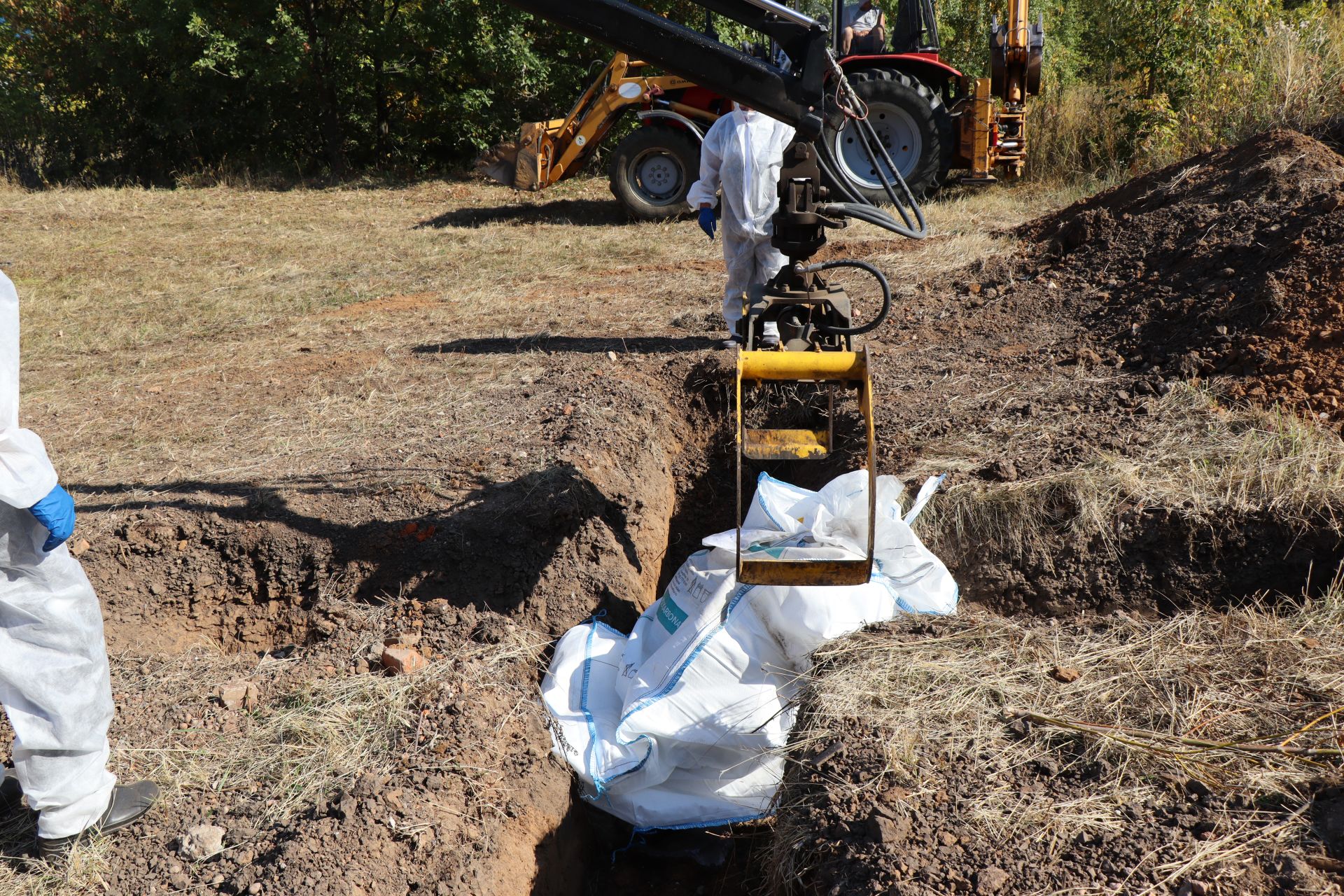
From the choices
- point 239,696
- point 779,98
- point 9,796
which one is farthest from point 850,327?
point 9,796

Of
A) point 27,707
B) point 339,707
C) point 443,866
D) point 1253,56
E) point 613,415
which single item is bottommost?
point 443,866

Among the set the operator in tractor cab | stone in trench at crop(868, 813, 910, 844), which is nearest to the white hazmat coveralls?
stone in trench at crop(868, 813, 910, 844)

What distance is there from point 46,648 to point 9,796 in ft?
2.27

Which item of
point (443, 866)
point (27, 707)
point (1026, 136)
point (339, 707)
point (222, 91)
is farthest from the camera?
point (222, 91)

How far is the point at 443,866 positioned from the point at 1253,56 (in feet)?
31.6

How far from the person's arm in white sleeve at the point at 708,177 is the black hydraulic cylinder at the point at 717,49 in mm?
2271

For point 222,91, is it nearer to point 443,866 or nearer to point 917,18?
point 917,18

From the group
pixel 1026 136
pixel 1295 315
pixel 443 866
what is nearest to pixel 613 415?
pixel 443 866

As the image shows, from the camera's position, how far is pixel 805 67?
310 centimetres

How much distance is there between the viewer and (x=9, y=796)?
2.69 metres

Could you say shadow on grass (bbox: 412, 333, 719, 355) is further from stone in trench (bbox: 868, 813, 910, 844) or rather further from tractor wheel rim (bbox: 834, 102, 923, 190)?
tractor wheel rim (bbox: 834, 102, 923, 190)

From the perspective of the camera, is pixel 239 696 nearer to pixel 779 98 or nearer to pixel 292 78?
pixel 779 98

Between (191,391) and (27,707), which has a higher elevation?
(191,391)

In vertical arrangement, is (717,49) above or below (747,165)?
above
